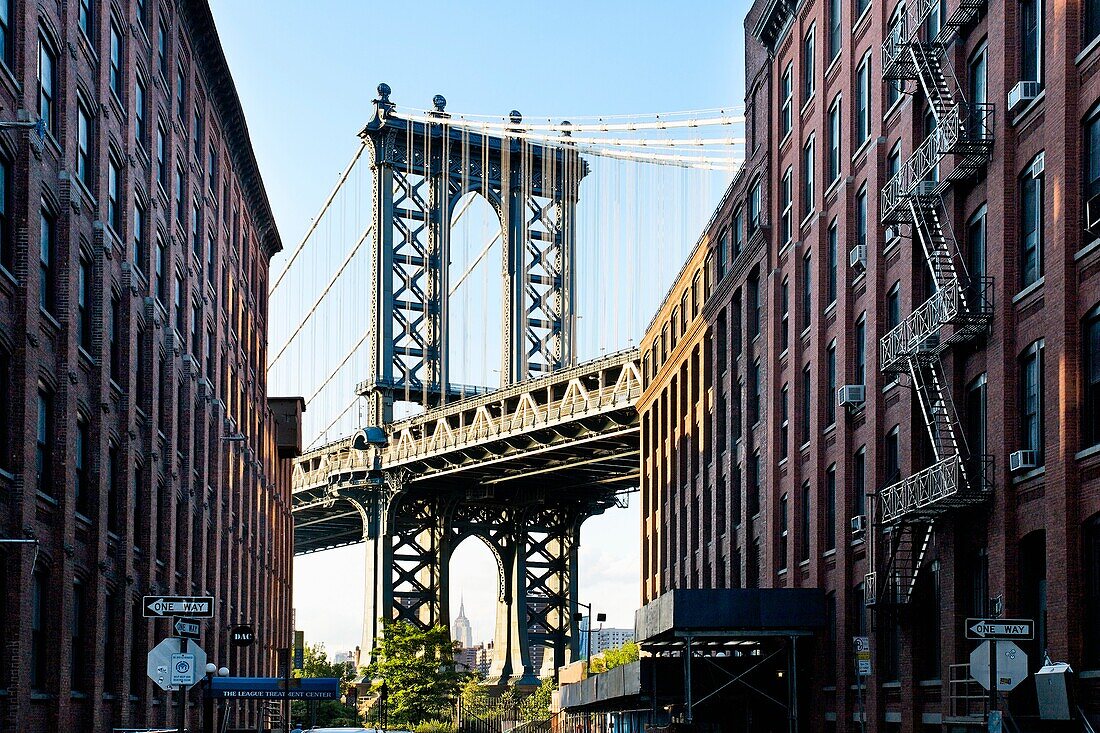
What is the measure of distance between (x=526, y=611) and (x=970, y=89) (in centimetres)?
8552

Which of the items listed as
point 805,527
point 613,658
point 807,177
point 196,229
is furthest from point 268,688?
point 613,658

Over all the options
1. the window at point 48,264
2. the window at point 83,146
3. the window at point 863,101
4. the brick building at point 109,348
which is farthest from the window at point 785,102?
the window at point 48,264

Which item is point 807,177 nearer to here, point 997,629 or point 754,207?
point 754,207

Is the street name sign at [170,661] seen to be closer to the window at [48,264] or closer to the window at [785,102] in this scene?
A: the window at [48,264]

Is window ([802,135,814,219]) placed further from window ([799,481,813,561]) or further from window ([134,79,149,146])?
window ([134,79,149,146])

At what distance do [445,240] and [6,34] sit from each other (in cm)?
7673

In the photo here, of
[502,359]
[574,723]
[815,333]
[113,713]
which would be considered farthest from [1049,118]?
[502,359]

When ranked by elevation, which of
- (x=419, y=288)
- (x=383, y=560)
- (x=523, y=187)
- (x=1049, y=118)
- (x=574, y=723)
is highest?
(x=523, y=187)

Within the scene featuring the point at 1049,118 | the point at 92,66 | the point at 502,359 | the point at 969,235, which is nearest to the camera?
the point at 1049,118

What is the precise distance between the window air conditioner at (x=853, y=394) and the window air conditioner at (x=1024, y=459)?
1021 centimetres

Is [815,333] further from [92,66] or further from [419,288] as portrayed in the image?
[419,288]

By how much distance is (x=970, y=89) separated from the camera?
34.3 m

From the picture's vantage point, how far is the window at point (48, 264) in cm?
3216

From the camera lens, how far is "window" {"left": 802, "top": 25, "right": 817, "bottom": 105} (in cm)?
4797
